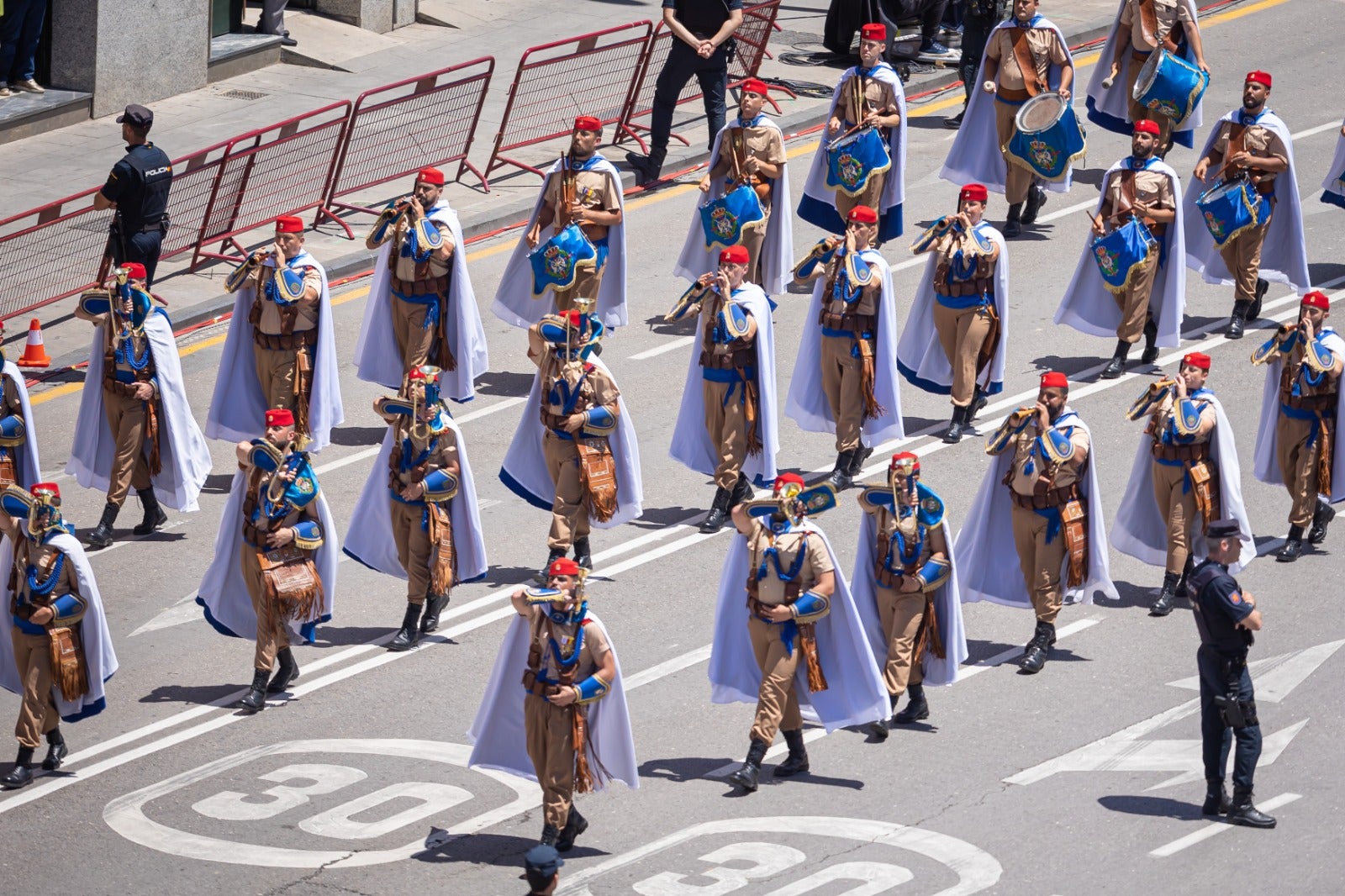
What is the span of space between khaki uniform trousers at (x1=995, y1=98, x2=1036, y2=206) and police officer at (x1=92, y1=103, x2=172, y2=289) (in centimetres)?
763

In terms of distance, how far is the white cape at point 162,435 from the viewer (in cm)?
1709

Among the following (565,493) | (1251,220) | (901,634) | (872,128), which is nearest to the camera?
(901,634)

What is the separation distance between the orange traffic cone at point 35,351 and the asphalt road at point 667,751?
912 millimetres

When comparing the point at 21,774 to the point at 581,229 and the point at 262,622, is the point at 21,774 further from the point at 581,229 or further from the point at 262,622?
the point at 581,229

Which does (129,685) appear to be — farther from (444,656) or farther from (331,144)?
(331,144)

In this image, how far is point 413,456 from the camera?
15.2m

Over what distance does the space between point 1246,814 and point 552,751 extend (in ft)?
12.3

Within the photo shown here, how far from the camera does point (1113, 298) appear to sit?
19766 millimetres

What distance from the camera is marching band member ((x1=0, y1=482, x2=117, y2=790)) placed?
13812 mm

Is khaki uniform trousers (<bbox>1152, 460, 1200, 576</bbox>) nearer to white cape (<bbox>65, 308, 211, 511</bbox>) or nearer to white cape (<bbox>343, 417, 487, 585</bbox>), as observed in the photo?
white cape (<bbox>343, 417, 487, 585</bbox>)

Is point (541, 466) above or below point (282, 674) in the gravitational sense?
above

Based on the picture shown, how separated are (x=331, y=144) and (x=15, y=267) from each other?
3.42 meters

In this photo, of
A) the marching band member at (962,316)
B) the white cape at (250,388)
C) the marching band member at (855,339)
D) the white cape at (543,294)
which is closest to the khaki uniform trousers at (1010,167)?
the marching band member at (962,316)

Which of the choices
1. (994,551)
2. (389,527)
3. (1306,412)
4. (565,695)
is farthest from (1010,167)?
(565,695)
